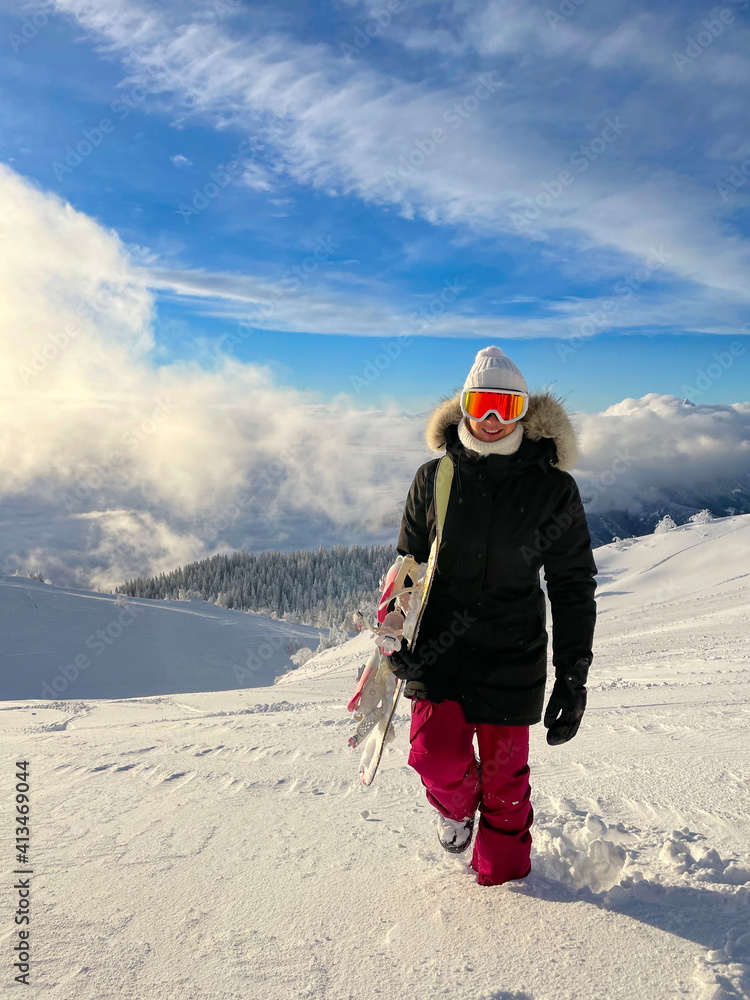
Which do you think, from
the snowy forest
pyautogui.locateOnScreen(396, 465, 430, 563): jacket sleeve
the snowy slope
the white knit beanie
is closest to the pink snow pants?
pyautogui.locateOnScreen(396, 465, 430, 563): jacket sleeve

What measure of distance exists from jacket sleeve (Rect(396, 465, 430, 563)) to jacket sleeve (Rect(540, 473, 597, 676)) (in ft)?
1.92

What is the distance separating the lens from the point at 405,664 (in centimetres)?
268

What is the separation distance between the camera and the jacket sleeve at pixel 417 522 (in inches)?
112

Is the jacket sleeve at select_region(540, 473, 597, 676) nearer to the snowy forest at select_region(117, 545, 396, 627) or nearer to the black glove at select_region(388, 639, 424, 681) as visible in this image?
the black glove at select_region(388, 639, 424, 681)

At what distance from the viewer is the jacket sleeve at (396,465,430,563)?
2855 millimetres

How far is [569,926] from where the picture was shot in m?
2.03

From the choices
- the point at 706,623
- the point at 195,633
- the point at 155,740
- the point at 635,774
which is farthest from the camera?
the point at 195,633

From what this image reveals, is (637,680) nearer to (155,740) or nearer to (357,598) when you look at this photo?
(155,740)

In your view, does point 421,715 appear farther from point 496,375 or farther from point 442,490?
point 496,375

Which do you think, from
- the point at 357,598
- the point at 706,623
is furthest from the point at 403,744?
the point at 357,598

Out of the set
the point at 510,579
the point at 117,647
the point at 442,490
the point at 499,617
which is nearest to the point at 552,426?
the point at 442,490

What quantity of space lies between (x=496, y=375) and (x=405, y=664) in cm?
138

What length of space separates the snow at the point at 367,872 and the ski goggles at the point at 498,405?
183cm

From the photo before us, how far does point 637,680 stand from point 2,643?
35.2 metres
